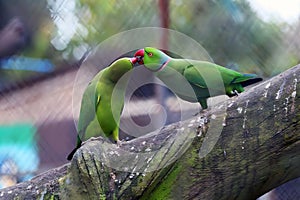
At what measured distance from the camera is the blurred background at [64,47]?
998 mm

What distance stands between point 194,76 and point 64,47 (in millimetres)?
276

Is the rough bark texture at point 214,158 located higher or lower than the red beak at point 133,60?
lower

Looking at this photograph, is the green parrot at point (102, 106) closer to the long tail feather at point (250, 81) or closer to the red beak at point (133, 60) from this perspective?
the red beak at point (133, 60)

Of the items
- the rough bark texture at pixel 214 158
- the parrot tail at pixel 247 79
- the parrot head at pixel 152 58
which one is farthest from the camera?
the parrot head at pixel 152 58

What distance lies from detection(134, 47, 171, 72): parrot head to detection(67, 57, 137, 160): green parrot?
0.07ft

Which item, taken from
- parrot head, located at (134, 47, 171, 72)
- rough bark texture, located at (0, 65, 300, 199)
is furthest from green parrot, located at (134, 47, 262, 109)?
rough bark texture, located at (0, 65, 300, 199)

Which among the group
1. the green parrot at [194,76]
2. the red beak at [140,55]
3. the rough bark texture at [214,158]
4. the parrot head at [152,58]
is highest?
the red beak at [140,55]

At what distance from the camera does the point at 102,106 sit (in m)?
1.09

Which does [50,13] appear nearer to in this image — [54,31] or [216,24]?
[54,31]

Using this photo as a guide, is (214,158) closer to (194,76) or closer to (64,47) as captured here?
(194,76)

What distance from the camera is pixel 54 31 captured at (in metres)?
1.04

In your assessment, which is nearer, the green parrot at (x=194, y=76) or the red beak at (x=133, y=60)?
the green parrot at (x=194, y=76)

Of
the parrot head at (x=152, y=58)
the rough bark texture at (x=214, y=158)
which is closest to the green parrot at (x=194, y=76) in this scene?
the parrot head at (x=152, y=58)

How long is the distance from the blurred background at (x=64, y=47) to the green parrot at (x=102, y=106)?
1.8 inches
